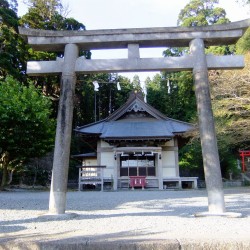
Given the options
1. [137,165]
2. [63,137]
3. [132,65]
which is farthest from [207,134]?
[137,165]

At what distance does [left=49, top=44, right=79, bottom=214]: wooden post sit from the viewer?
221 inches

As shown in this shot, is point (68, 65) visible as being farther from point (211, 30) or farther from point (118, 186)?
point (118, 186)

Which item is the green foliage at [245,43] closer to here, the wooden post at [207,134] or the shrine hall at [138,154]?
the shrine hall at [138,154]

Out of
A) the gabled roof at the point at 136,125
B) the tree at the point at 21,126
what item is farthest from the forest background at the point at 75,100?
the gabled roof at the point at 136,125

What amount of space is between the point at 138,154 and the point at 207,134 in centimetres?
1187

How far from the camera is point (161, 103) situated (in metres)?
32.5

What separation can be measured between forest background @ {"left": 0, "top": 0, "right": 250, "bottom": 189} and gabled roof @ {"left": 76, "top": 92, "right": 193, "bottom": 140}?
1.61 meters

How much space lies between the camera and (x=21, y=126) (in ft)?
47.2

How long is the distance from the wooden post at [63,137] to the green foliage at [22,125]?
8874 mm

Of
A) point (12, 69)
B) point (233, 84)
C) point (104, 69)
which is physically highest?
point (12, 69)

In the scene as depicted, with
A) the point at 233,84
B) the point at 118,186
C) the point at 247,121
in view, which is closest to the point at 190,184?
the point at 118,186


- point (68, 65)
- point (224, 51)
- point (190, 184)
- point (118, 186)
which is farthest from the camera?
point (224, 51)

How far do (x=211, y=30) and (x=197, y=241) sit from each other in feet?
16.2

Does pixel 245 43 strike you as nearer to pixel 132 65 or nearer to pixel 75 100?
pixel 132 65
